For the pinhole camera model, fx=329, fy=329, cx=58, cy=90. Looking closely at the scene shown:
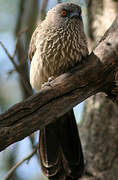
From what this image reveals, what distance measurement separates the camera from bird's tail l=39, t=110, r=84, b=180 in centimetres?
372

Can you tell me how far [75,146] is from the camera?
A: 12.7ft

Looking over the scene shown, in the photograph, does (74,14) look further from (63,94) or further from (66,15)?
(63,94)

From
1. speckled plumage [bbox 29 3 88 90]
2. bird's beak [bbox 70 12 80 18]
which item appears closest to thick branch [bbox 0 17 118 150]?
speckled plumage [bbox 29 3 88 90]

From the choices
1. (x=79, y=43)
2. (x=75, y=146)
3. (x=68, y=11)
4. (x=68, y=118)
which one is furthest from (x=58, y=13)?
(x=75, y=146)

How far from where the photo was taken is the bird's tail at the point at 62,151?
12.2 ft

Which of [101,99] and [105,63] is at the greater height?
[105,63]

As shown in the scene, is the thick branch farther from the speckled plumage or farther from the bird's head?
the bird's head

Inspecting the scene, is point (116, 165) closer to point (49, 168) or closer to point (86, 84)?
point (49, 168)

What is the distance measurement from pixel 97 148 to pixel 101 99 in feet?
2.37

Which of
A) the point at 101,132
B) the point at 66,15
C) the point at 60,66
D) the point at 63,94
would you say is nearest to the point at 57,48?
the point at 60,66

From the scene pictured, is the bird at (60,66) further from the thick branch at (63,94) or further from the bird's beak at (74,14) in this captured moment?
the thick branch at (63,94)

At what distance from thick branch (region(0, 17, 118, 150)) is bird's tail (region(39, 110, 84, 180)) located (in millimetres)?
690

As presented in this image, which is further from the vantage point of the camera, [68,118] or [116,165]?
[116,165]

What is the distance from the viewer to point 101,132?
15.0ft
